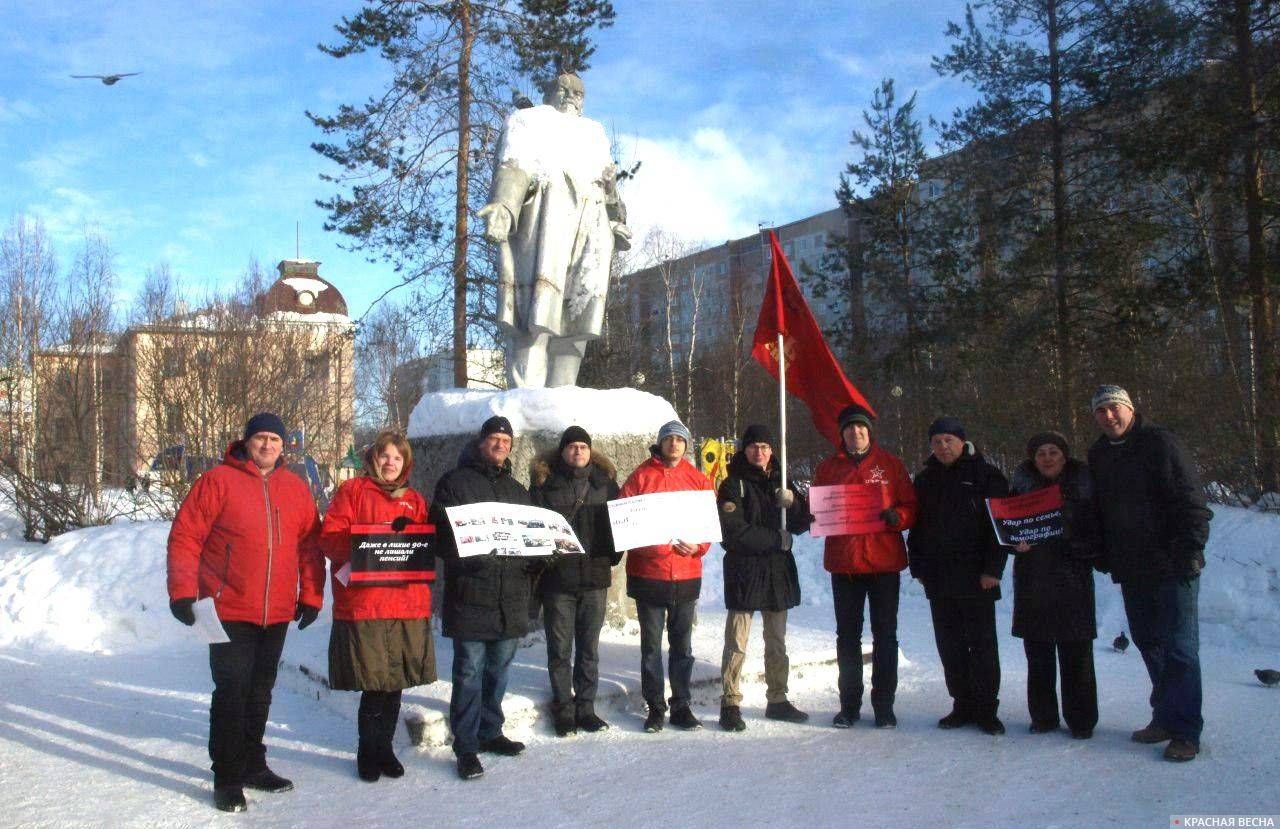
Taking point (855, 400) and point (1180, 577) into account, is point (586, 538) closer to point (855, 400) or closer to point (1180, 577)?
point (855, 400)

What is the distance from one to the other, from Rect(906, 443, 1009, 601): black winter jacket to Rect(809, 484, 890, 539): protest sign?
0.77ft

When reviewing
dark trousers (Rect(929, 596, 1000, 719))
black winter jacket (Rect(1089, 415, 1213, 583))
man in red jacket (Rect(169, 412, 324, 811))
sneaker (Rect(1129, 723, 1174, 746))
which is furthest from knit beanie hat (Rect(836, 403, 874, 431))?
man in red jacket (Rect(169, 412, 324, 811))

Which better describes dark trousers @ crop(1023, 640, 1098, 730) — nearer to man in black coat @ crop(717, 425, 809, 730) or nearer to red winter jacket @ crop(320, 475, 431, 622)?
man in black coat @ crop(717, 425, 809, 730)

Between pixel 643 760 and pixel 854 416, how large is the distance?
195 cm

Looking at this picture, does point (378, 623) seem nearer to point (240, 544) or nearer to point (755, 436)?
point (240, 544)

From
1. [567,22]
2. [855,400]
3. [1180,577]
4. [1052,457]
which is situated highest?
[567,22]

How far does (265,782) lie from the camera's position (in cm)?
380

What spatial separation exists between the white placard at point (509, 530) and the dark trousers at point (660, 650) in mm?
559

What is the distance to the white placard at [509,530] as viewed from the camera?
3.93 metres

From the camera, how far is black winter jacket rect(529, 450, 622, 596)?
4.37 m

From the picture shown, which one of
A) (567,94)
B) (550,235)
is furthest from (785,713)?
(567,94)

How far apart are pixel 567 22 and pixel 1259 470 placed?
547 inches

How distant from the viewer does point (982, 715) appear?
14.7ft

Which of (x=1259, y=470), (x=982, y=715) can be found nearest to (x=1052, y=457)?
(x=982, y=715)
